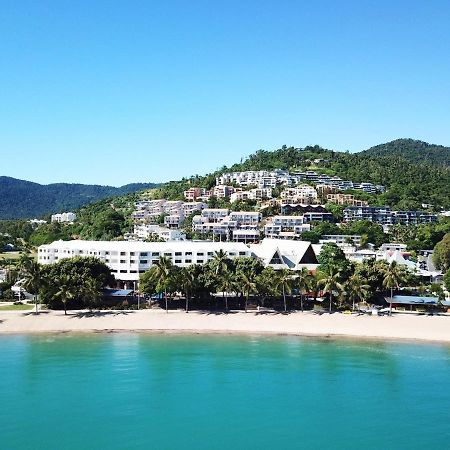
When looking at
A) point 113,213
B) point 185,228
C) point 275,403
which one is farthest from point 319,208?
point 275,403

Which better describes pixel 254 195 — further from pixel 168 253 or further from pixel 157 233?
pixel 168 253

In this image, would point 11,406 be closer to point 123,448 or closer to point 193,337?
point 123,448

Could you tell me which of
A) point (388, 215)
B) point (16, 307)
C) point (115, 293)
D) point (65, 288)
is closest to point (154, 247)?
point (115, 293)

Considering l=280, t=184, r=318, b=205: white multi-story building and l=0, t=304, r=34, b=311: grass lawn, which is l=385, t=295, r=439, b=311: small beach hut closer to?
l=0, t=304, r=34, b=311: grass lawn

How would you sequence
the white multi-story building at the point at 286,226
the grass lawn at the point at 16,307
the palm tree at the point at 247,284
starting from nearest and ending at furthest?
1. the palm tree at the point at 247,284
2. the grass lawn at the point at 16,307
3. the white multi-story building at the point at 286,226

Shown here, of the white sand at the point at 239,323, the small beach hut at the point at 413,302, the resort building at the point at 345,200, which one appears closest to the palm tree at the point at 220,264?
the white sand at the point at 239,323

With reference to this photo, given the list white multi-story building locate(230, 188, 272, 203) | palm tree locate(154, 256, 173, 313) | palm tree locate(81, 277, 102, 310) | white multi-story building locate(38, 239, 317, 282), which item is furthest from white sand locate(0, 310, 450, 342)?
white multi-story building locate(230, 188, 272, 203)

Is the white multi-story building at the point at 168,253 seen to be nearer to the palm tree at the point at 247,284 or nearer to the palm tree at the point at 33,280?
the palm tree at the point at 247,284
